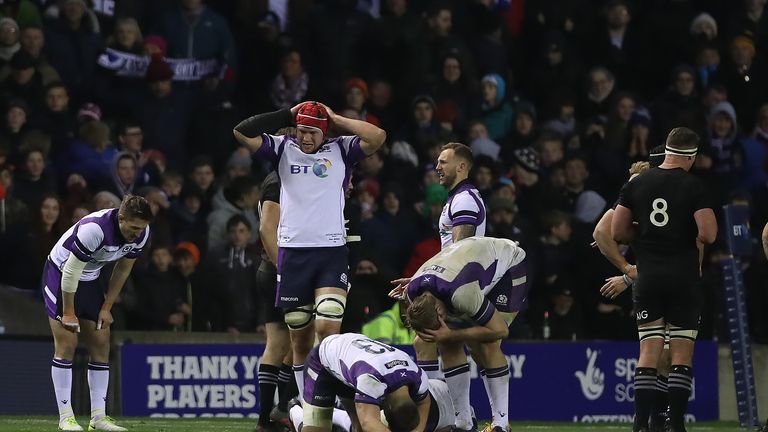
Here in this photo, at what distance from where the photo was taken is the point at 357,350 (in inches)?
475

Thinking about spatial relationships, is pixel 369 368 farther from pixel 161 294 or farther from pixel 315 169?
pixel 161 294

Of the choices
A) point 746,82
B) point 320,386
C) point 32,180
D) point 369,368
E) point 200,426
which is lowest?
point 200,426

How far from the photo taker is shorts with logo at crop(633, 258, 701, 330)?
1355cm

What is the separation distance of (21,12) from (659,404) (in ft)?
32.6

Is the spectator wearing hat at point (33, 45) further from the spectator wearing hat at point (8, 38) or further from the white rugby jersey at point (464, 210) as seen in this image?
the white rugby jersey at point (464, 210)

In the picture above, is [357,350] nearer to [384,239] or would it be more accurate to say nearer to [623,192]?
[623,192]

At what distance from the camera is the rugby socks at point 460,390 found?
1388 cm

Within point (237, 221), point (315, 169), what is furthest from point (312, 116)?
point (237, 221)

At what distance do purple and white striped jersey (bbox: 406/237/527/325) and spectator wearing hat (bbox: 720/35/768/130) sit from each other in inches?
442

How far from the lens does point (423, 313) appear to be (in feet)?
40.5

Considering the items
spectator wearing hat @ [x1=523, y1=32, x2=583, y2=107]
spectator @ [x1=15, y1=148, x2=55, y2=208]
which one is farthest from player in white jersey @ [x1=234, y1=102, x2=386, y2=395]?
spectator wearing hat @ [x1=523, y1=32, x2=583, y2=107]

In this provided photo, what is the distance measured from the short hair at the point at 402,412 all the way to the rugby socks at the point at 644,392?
95.5 inches

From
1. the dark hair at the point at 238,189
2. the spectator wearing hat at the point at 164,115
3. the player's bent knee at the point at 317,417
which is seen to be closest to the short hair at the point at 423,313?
the player's bent knee at the point at 317,417

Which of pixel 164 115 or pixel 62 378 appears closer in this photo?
pixel 62 378
